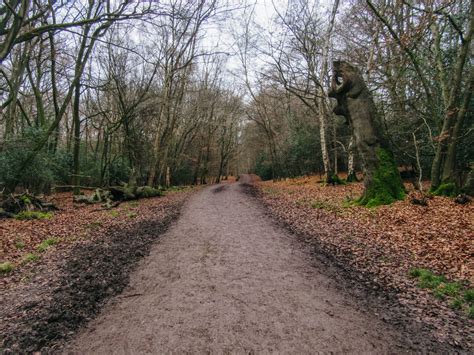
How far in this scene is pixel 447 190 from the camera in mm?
8250

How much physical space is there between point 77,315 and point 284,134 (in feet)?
86.1

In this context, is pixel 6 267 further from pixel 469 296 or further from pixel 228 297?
pixel 469 296

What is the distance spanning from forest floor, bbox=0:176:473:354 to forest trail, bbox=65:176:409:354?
0.02 metres

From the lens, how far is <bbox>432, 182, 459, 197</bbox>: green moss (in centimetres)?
801

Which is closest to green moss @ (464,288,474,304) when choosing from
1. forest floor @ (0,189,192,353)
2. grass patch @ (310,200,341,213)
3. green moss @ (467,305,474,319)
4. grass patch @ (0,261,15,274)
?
green moss @ (467,305,474,319)

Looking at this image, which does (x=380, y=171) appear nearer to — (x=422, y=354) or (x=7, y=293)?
(x=422, y=354)

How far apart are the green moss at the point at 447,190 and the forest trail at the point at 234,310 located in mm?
Result: 5442

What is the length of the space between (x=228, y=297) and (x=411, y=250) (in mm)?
3869

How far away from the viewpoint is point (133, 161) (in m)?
21.4

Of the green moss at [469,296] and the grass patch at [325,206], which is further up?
the grass patch at [325,206]

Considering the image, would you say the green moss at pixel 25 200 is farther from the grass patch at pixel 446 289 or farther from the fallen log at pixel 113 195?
the grass patch at pixel 446 289

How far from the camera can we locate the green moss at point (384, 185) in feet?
28.5

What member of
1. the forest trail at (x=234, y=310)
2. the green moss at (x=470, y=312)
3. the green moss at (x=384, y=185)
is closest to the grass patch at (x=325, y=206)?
the green moss at (x=384, y=185)

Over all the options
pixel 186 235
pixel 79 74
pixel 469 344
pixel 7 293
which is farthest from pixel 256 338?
pixel 79 74
